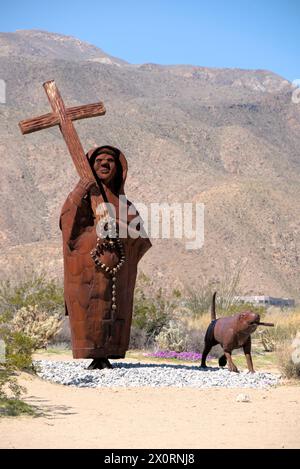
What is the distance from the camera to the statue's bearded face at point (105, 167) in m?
15.5

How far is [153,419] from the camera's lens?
35.5 feet

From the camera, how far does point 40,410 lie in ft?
36.8

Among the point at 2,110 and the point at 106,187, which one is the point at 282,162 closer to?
the point at 2,110

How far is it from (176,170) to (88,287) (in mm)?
60949

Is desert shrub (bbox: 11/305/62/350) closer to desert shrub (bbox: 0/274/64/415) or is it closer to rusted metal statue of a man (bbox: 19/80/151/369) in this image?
desert shrub (bbox: 0/274/64/415)

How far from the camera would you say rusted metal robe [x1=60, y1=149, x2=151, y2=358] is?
48.9 feet

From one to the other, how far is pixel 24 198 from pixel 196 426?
6099 centimetres

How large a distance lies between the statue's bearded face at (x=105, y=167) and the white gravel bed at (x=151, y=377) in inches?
132

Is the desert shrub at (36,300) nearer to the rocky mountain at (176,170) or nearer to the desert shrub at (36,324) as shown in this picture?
the desert shrub at (36,324)

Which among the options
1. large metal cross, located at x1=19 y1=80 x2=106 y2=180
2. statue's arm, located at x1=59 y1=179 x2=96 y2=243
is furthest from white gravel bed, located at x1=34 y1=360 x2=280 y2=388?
large metal cross, located at x1=19 y1=80 x2=106 y2=180

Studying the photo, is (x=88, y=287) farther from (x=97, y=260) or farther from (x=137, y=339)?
(x=137, y=339)

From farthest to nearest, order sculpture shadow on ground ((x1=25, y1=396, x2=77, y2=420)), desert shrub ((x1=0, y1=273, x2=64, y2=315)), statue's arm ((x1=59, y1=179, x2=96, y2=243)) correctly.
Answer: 1. desert shrub ((x1=0, y1=273, x2=64, y2=315))
2. statue's arm ((x1=59, y1=179, x2=96, y2=243))
3. sculpture shadow on ground ((x1=25, y1=396, x2=77, y2=420))

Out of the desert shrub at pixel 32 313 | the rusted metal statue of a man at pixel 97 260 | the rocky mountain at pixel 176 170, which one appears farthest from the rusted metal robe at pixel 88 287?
the rocky mountain at pixel 176 170

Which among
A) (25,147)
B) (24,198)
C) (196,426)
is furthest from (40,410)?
(25,147)
